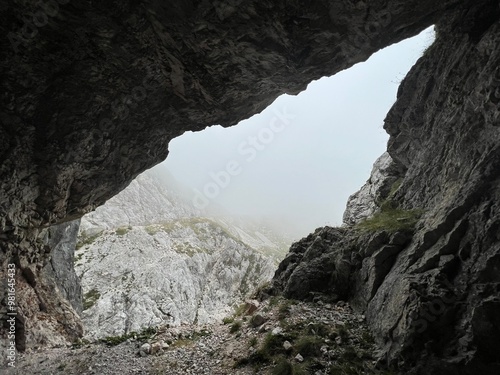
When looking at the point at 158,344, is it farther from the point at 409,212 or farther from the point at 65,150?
the point at 409,212

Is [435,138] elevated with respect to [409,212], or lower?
elevated

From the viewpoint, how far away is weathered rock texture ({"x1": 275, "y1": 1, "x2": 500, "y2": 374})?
27.9 feet

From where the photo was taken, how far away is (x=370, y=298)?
13008 millimetres

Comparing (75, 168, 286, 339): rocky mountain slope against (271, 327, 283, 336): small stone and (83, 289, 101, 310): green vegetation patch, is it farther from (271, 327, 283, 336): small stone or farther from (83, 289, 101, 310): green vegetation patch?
(271, 327, 283, 336): small stone

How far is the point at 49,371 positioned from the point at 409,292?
14683 mm

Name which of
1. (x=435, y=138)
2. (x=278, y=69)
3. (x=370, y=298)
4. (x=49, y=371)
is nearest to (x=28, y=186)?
(x=49, y=371)

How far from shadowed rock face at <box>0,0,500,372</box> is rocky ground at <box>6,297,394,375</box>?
122 cm

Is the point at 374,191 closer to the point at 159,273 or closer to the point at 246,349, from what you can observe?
the point at 246,349

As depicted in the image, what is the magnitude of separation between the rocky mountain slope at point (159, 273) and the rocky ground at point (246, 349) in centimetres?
2418

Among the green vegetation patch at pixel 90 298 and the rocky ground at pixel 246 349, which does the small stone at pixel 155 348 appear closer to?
the rocky ground at pixel 246 349

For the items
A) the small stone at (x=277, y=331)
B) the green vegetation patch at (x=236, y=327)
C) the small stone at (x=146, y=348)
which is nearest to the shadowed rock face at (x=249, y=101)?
the small stone at (x=277, y=331)

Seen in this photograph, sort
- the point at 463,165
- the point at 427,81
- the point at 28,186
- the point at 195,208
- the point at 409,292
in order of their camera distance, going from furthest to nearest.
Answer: the point at 195,208 → the point at 427,81 → the point at 28,186 → the point at 463,165 → the point at 409,292

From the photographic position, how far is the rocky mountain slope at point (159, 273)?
42.6 metres

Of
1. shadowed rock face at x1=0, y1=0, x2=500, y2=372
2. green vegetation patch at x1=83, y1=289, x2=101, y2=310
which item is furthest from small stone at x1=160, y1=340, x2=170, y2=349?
green vegetation patch at x1=83, y1=289, x2=101, y2=310
